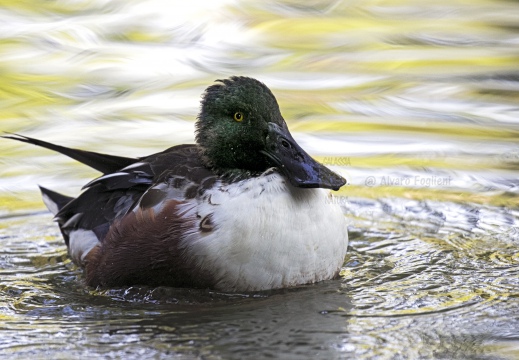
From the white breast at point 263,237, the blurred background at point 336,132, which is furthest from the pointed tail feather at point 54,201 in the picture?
the white breast at point 263,237

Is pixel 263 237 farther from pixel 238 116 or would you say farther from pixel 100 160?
pixel 100 160

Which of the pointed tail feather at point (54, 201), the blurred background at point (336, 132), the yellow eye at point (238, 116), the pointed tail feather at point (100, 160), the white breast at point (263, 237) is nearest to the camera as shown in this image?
the blurred background at point (336, 132)

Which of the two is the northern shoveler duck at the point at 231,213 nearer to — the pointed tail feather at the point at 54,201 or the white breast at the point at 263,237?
the white breast at the point at 263,237

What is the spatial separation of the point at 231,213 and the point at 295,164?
50 centimetres

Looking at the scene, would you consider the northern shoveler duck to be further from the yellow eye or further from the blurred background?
the blurred background

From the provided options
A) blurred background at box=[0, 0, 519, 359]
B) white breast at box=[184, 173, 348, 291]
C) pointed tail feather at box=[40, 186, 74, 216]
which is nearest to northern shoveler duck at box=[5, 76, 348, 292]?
white breast at box=[184, 173, 348, 291]

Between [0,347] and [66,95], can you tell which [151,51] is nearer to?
[66,95]

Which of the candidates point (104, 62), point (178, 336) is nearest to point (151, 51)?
point (104, 62)

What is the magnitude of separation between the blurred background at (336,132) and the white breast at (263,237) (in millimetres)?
242

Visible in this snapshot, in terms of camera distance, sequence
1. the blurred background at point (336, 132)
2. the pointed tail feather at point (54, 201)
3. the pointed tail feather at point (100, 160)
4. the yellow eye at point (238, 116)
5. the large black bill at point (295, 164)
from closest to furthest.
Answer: the blurred background at point (336, 132), the large black bill at point (295, 164), the yellow eye at point (238, 116), the pointed tail feather at point (100, 160), the pointed tail feather at point (54, 201)

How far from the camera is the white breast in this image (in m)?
5.46

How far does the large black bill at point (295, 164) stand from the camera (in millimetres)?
5570

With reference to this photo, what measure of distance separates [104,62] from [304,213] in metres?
5.22

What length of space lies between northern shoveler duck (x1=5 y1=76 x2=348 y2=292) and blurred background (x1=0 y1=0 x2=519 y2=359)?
23 centimetres
